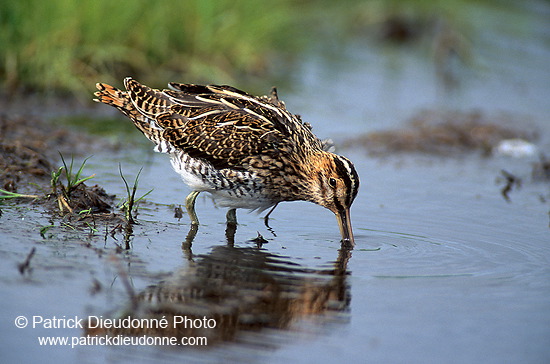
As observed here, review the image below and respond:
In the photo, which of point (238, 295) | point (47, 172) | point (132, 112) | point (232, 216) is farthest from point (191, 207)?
point (238, 295)

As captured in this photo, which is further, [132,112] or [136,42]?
[136,42]

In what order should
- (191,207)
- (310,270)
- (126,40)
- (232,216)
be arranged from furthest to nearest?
1. (126,40)
2. (232,216)
3. (191,207)
4. (310,270)

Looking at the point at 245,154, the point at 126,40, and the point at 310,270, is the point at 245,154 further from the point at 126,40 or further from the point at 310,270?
the point at 126,40

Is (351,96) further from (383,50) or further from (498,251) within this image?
(498,251)

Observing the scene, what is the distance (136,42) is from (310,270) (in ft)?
20.6

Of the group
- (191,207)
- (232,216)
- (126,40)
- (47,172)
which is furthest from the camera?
(126,40)

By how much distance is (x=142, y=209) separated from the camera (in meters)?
6.79

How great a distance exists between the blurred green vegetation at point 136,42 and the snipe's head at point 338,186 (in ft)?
15.4

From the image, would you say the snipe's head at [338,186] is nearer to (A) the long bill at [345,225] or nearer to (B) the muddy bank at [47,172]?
(A) the long bill at [345,225]

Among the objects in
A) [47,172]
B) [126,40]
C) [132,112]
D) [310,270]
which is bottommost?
[310,270]

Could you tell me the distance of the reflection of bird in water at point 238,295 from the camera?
4.58 meters

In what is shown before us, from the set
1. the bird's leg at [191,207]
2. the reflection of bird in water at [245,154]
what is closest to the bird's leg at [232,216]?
the reflection of bird in water at [245,154]

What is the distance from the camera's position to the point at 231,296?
16.4 ft

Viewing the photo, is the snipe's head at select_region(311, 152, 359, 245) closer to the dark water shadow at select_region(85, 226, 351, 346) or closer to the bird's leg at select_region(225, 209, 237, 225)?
the dark water shadow at select_region(85, 226, 351, 346)
